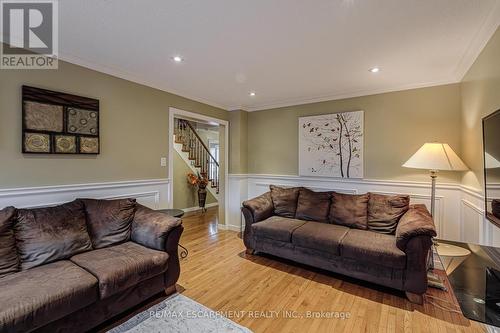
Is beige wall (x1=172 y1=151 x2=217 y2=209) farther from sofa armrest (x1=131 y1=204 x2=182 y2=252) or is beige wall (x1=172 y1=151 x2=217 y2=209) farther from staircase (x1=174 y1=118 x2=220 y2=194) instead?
sofa armrest (x1=131 y1=204 x2=182 y2=252)

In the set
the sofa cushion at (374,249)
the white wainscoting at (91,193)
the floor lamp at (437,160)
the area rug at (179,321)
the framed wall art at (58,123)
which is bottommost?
the area rug at (179,321)

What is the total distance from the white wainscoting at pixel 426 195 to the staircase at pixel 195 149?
7.28 ft

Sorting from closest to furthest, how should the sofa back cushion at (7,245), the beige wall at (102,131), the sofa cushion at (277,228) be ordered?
the sofa back cushion at (7,245), the beige wall at (102,131), the sofa cushion at (277,228)

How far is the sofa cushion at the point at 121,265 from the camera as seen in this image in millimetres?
1774

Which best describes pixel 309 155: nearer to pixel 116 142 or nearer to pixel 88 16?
pixel 116 142

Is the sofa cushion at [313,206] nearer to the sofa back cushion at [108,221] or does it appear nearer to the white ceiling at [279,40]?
the white ceiling at [279,40]

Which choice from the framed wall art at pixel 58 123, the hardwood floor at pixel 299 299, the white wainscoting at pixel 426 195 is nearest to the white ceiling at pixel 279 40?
the framed wall art at pixel 58 123

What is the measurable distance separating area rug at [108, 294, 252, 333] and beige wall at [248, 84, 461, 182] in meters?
2.71

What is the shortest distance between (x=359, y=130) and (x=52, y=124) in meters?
3.83

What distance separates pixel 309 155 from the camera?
156 inches

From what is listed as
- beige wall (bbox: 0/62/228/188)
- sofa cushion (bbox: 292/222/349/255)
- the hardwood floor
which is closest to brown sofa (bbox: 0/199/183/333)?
beige wall (bbox: 0/62/228/188)

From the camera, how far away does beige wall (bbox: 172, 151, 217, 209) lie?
5812 millimetres

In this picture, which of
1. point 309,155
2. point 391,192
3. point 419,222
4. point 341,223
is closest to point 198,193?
point 309,155

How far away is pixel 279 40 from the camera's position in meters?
2.10
